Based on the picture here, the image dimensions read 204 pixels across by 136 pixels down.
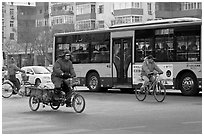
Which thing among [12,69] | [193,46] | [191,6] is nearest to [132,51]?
[193,46]

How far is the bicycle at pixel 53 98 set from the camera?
1462cm

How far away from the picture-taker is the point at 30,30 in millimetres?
70438

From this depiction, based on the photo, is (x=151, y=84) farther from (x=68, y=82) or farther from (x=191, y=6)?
(x=191, y=6)

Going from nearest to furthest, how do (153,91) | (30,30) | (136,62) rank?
(153,91) < (136,62) < (30,30)

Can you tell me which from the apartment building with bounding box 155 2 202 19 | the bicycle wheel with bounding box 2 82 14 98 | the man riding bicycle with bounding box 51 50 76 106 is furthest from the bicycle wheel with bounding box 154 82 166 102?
the apartment building with bounding box 155 2 202 19

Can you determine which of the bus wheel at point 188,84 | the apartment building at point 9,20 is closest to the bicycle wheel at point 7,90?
the bus wheel at point 188,84

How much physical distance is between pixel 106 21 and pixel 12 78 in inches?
2038

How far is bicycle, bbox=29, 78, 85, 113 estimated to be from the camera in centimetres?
1462

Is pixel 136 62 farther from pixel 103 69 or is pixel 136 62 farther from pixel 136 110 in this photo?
pixel 136 110

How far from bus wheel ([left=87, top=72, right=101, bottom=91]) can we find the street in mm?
8734

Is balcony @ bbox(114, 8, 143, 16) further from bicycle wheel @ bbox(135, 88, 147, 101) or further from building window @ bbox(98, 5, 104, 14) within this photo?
bicycle wheel @ bbox(135, 88, 147, 101)

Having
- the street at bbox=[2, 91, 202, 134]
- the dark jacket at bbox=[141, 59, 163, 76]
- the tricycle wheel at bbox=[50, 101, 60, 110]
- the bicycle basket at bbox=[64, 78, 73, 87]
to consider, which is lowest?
the street at bbox=[2, 91, 202, 134]

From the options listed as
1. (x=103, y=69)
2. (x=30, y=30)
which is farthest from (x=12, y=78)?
(x=30, y=30)

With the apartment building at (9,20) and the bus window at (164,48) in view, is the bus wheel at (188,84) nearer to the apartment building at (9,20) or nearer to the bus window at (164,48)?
the bus window at (164,48)
